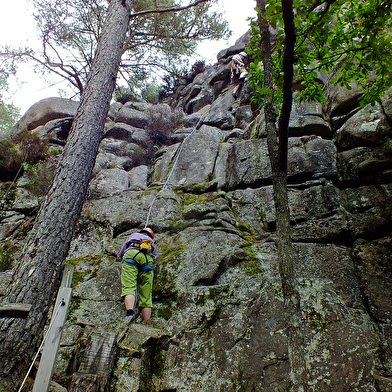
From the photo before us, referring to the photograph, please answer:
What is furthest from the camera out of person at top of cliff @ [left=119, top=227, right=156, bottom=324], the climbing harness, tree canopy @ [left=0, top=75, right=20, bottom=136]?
tree canopy @ [left=0, top=75, right=20, bottom=136]

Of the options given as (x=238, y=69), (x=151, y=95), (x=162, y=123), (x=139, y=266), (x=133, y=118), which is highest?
(x=151, y=95)

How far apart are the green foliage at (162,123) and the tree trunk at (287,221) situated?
9057 mm

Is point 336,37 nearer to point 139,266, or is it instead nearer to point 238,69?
point 139,266

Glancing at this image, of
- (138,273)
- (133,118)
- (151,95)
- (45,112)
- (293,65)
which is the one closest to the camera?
(293,65)

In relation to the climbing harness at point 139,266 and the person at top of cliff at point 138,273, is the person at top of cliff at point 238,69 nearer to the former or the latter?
the person at top of cliff at point 138,273

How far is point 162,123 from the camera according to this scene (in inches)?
512

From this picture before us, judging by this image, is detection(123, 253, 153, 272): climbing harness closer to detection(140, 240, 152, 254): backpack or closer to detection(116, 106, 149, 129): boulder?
detection(140, 240, 152, 254): backpack

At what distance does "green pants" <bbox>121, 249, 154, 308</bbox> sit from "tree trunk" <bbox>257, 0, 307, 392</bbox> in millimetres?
2576

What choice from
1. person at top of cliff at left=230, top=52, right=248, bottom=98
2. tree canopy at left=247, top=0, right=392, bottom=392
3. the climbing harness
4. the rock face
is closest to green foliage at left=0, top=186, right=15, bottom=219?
the rock face

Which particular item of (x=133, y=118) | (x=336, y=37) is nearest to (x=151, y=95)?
(x=133, y=118)

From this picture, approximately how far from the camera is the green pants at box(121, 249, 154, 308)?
184 inches

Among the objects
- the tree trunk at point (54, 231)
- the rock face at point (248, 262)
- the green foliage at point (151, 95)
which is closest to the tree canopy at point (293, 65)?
the rock face at point (248, 262)

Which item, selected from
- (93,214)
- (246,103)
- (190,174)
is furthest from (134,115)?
(93,214)

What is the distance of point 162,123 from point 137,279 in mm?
9339
